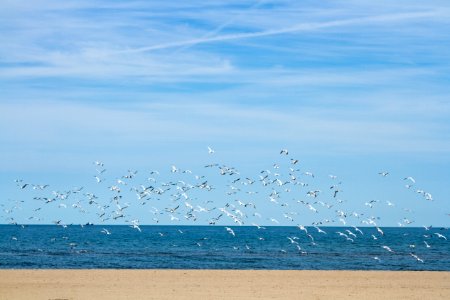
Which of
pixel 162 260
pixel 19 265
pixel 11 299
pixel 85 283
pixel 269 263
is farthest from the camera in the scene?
pixel 162 260

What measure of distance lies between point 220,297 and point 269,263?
33.3m

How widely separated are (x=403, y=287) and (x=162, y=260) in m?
34.6

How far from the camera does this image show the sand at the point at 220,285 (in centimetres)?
3269

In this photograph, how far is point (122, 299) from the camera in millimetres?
31188

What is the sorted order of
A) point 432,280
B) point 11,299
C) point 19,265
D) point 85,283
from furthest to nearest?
point 19,265
point 432,280
point 85,283
point 11,299

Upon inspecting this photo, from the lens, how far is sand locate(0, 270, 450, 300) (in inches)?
1287

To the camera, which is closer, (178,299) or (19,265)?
(178,299)

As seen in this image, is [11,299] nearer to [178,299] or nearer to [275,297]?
[178,299]

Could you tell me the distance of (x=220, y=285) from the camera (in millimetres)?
36781

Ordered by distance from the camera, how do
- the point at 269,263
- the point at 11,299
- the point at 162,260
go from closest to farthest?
the point at 11,299 → the point at 269,263 → the point at 162,260

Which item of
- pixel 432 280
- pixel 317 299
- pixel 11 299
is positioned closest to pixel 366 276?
pixel 432 280

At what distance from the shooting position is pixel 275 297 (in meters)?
32.2

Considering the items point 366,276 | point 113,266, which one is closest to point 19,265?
point 113,266

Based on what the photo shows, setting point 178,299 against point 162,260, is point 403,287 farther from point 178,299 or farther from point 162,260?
point 162,260
